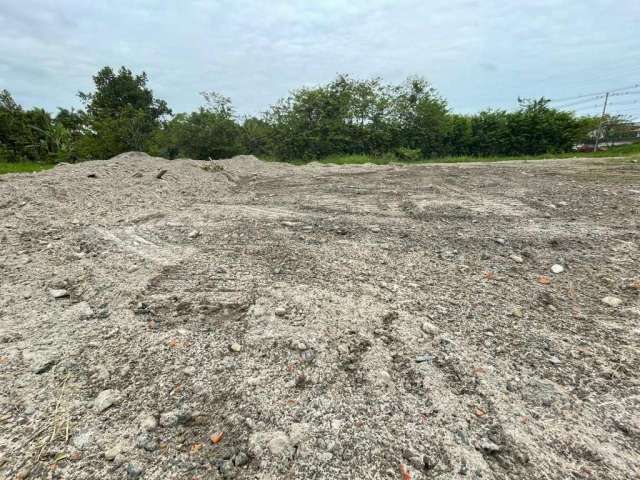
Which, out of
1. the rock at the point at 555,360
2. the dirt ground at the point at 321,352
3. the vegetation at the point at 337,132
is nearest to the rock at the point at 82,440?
the dirt ground at the point at 321,352

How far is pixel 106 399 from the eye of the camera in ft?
3.92

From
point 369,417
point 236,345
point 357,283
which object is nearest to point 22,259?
point 236,345

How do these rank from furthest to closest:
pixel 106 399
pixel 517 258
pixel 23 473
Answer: pixel 517 258 → pixel 106 399 → pixel 23 473

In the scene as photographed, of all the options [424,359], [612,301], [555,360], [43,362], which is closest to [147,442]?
[43,362]

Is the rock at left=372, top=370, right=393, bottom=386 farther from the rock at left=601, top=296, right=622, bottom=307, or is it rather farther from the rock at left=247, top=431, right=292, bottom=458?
the rock at left=601, top=296, right=622, bottom=307

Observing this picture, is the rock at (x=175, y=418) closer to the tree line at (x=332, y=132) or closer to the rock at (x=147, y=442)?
the rock at (x=147, y=442)

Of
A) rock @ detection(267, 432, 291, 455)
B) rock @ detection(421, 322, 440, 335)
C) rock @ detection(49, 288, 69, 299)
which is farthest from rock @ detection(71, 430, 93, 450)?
rock @ detection(421, 322, 440, 335)

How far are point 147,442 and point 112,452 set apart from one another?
10cm

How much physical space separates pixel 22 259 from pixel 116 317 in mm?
1483

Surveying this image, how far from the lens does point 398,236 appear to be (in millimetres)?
3023

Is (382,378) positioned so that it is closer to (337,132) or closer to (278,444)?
(278,444)

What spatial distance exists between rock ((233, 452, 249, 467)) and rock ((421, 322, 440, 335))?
1013mm

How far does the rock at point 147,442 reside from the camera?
40.1 inches

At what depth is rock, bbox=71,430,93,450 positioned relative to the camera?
3.34 ft
